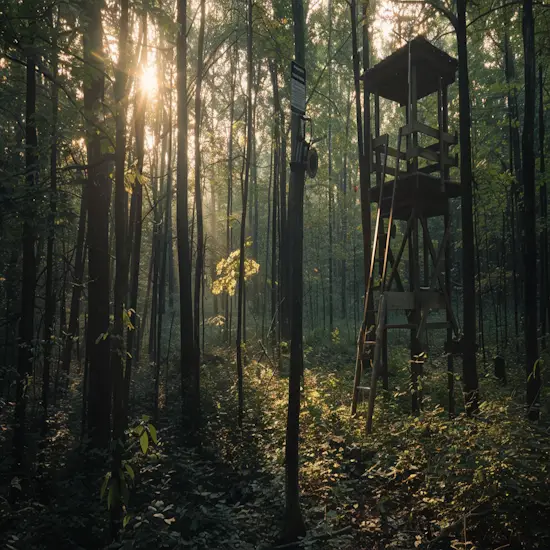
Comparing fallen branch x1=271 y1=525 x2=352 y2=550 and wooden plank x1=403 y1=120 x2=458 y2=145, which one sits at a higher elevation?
wooden plank x1=403 y1=120 x2=458 y2=145

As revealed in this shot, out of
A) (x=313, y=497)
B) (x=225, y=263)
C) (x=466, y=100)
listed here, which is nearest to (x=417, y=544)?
(x=313, y=497)

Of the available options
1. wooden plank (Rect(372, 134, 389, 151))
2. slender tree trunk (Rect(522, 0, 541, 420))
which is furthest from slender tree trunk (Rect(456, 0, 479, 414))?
wooden plank (Rect(372, 134, 389, 151))

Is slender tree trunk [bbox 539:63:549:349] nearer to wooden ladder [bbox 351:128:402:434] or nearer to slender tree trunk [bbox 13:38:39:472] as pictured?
wooden ladder [bbox 351:128:402:434]

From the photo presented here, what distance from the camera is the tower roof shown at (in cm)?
905

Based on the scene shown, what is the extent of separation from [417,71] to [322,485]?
891 centimetres

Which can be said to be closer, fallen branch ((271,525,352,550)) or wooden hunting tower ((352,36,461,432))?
fallen branch ((271,525,352,550))

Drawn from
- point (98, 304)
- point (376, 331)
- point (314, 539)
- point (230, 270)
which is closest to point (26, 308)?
point (98, 304)

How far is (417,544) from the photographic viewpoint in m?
4.64

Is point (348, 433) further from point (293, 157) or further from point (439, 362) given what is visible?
point (439, 362)

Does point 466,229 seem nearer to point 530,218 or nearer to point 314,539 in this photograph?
point 530,218

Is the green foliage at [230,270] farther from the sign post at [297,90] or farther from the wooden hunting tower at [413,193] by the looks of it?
the sign post at [297,90]

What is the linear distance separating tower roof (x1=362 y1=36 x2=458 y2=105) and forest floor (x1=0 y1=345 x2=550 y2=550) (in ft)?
23.3

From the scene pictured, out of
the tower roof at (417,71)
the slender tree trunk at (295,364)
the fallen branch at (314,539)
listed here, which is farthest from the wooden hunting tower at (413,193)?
the fallen branch at (314,539)

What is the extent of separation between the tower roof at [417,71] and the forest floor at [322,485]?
7088 millimetres
